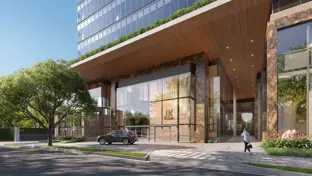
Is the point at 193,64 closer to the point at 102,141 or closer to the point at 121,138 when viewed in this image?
the point at 121,138

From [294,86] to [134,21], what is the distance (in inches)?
759

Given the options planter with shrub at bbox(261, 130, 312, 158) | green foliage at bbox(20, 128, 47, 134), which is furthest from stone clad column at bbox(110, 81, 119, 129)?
planter with shrub at bbox(261, 130, 312, 158)

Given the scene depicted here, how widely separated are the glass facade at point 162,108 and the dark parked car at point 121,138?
17.1 ft

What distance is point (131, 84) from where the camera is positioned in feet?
119

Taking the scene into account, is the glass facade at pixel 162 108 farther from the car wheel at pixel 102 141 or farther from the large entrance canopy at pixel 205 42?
the car wheel at pixel 102 141

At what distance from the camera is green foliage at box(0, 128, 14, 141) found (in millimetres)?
43188

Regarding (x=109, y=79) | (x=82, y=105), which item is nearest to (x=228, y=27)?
(x=82, y=105)

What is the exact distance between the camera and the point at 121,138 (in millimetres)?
27094

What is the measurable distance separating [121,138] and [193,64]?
35.7ft

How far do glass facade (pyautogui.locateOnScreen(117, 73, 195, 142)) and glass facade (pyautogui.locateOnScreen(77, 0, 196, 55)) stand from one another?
701cm

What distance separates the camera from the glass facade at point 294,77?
17953mm

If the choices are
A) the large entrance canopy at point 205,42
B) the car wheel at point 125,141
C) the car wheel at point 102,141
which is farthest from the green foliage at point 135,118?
the car wheel at point 102,141

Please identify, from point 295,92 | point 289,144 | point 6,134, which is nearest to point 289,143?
point 289,144

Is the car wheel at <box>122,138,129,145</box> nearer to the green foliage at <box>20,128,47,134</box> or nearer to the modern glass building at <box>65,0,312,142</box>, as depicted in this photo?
the modern glass building at <box>65,0,312,142</box>
